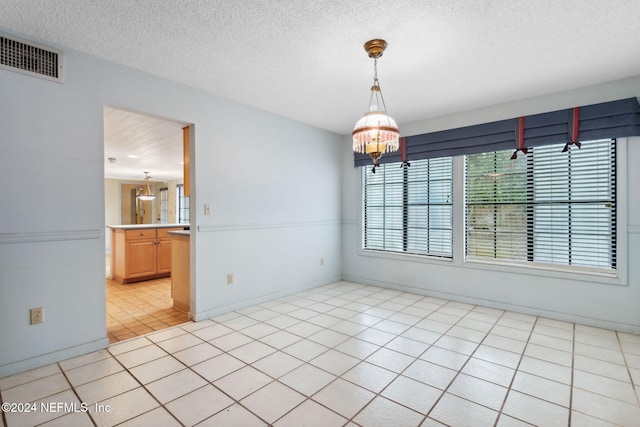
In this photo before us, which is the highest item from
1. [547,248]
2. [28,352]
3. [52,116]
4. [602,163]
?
[52,116]

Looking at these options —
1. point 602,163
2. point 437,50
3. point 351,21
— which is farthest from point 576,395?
point 351,21

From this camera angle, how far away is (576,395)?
78.5 inches

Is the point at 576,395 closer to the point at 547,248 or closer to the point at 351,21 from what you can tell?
the point at 547,248

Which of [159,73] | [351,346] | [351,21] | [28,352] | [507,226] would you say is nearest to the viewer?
[351,21]

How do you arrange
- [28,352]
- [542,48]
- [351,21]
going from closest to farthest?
[351,21] → [28,352] → [542,48]

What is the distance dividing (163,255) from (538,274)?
557cm

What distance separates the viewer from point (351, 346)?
270cm

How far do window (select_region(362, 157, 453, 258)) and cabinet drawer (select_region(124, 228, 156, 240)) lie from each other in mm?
3616

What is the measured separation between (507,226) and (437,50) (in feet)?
7.71

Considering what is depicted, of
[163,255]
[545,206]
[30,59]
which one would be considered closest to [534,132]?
[545,206]

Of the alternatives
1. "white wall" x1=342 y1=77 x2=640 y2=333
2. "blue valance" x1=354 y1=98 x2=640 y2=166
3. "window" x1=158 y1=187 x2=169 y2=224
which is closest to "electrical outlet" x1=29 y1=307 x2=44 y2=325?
"white wall" x1=342 y1=77 x2=640 y2=333

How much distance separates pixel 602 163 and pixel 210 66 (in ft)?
13.1

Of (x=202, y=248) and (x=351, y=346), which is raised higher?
(x=202, y=248)

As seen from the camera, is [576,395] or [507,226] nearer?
[576,395]
